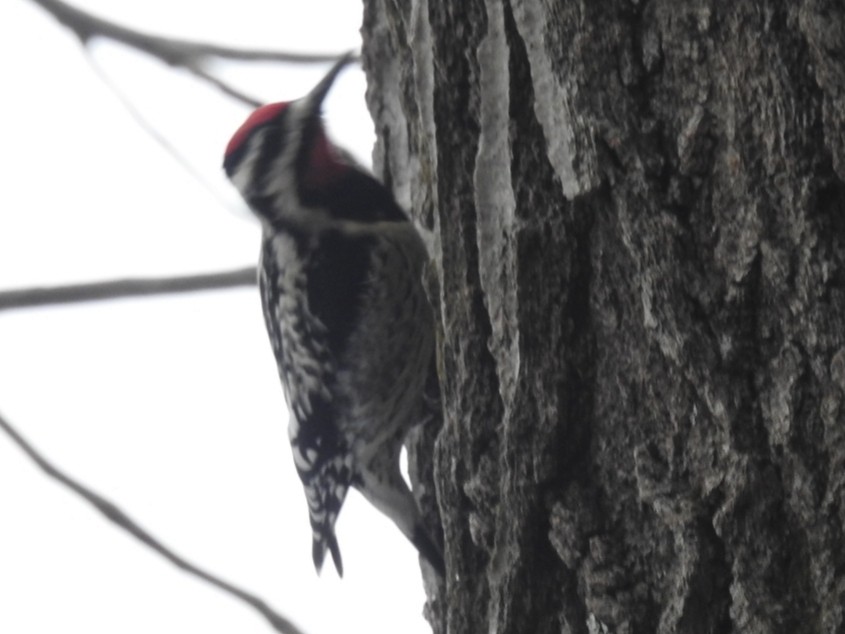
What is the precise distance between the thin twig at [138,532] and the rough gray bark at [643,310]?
46.4 inches

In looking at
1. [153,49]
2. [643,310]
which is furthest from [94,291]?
[643,310]

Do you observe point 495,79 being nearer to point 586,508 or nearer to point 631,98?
point 631,98

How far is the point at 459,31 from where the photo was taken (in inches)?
60.2

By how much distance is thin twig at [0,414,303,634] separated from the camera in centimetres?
261

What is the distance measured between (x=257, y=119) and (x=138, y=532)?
1055mm

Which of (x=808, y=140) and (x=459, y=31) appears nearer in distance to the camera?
(x=808, y=140)

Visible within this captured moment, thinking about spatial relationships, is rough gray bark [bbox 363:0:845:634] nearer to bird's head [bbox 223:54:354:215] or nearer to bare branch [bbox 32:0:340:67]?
bird's head [bbox 223:54:354:215]

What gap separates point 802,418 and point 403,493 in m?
1.74

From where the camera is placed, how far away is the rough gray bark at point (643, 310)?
45.7 inches

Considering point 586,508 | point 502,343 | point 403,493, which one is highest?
point 502,343

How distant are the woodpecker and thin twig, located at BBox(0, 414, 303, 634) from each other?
0.82ft

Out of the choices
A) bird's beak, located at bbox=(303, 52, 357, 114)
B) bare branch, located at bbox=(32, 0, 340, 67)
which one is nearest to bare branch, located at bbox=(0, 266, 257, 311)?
bird's beak, located at bbox=(303, 52, 357, 114)

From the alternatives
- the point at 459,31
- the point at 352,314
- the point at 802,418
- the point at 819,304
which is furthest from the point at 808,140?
the point at 352,314

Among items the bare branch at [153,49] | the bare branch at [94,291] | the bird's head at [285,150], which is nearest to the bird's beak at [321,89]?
the bird's head at [285,150]
